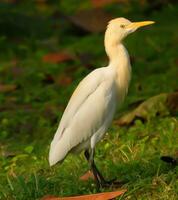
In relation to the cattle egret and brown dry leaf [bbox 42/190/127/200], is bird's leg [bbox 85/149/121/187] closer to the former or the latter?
the cattle egret

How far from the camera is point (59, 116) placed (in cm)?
957

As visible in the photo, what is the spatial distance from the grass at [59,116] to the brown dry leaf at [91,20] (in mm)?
160

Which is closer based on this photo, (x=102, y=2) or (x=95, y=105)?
(x=95, y=105)

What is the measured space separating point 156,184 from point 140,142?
1559mm

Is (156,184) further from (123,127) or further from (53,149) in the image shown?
(123,127)

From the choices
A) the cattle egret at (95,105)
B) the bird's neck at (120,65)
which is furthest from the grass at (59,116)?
the bird's neck at (120,65)

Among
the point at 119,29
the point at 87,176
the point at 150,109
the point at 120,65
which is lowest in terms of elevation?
the point at 150,109

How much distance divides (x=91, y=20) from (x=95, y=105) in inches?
261

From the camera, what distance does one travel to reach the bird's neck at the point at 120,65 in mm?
6777

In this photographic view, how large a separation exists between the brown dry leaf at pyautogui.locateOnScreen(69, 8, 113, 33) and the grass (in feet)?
0.52

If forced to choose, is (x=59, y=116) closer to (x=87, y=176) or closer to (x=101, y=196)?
(x=87, y=176)

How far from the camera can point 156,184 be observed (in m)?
6.58

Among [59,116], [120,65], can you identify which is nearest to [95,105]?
[120,65]

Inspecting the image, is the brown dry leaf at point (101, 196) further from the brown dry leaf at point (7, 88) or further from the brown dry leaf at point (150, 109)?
the brown dry leaf at point (7, 88)
